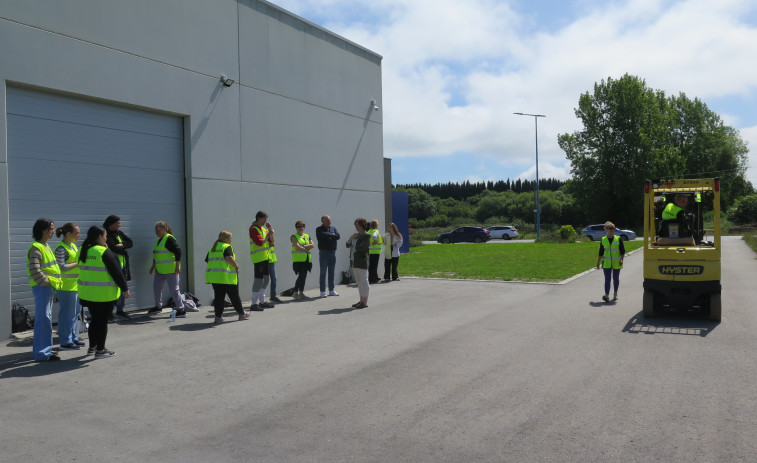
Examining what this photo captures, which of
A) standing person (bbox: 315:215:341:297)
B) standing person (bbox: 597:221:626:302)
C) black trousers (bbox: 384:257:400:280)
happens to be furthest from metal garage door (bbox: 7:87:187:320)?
standing person (bbox: 597:221:626:302)

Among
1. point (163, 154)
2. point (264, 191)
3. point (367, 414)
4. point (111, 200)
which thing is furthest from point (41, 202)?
point (367, 414)

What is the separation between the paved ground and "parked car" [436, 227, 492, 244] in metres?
36.6

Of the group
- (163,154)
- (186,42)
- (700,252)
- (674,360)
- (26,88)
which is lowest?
(674,360)

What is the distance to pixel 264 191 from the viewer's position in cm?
1338

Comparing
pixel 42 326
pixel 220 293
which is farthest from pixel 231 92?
pixel 42 326

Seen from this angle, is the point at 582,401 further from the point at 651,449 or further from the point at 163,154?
the point at 163,154

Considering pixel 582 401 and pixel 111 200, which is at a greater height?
pixel 111 200

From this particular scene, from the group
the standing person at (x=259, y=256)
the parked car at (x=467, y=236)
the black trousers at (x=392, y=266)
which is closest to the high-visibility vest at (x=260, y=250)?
the standing person at (x=259, y=256)

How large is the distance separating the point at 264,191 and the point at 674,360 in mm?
9304

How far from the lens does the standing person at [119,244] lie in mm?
9570

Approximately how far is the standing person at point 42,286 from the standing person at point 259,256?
4359mm

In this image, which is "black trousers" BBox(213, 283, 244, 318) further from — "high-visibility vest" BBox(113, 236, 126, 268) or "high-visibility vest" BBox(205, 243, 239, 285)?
"high-visibility vest" BBox(113, 236, 126, 268)

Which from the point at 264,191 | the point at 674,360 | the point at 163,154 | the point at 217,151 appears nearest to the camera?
the point at 674,360

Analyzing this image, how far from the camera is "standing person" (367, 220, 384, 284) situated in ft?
49.8
